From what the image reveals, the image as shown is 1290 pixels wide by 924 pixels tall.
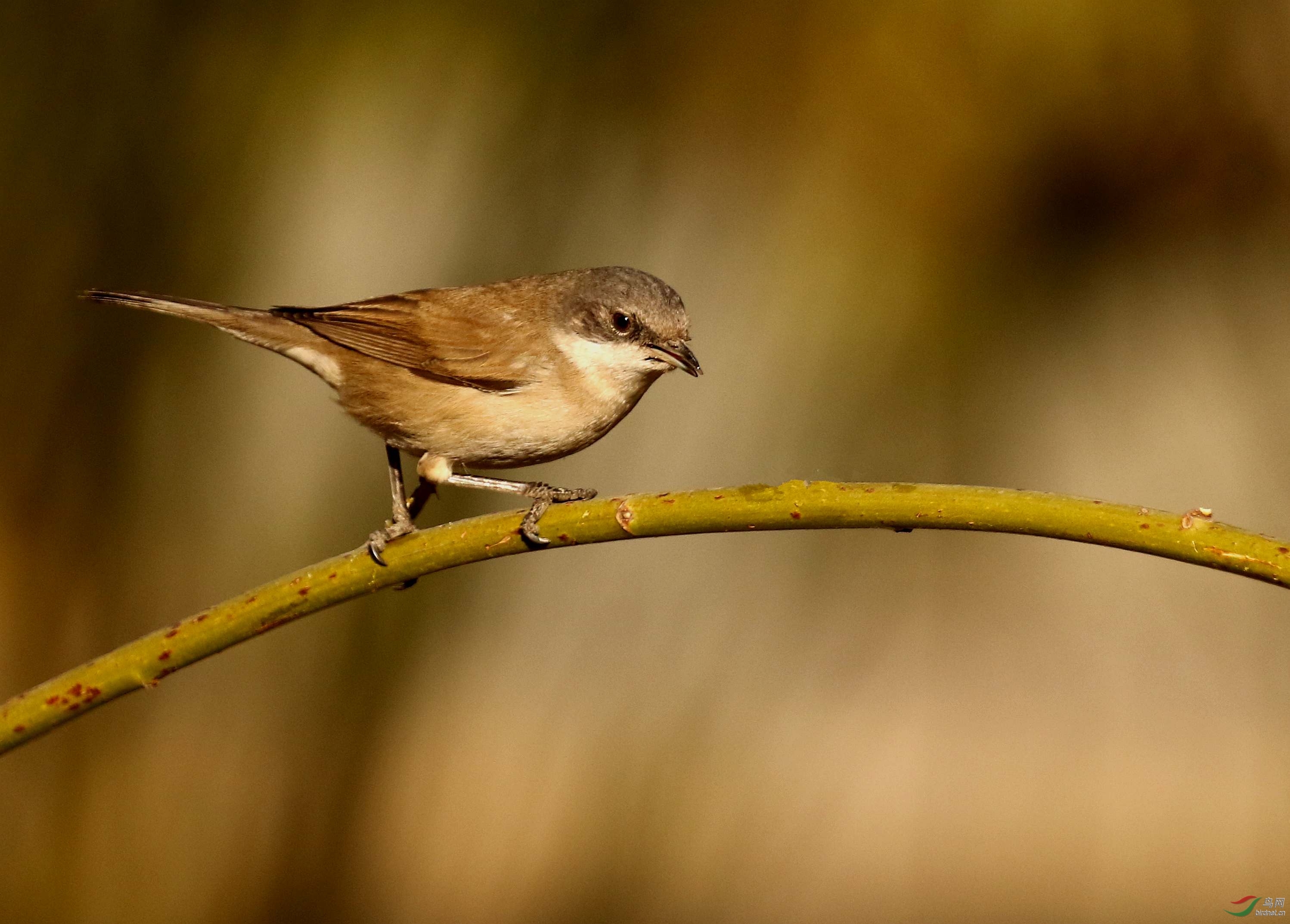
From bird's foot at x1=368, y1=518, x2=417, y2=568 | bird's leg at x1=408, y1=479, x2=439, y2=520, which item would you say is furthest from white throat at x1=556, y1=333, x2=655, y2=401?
bird's foot at x1=368, y1=518, x2=417, y2=568

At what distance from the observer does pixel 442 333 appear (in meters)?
3.42

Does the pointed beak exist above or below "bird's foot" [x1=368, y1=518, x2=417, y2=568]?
above

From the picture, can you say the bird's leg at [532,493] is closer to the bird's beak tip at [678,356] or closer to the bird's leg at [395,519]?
the bird's leg at [395,519]

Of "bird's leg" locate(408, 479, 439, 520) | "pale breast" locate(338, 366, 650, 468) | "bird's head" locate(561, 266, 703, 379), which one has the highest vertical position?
"bird's head" locate(561, 266, 703, 379)

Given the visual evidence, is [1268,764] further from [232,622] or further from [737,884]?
[232,622]

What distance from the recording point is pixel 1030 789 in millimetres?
4391

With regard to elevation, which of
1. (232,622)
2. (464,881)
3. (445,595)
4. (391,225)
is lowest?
(464,881)

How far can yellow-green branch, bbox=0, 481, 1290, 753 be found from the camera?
1.66 metres

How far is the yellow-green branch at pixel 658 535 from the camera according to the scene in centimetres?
166

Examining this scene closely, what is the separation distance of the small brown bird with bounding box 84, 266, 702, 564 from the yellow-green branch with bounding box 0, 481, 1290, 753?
0.69m

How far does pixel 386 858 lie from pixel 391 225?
2.60m

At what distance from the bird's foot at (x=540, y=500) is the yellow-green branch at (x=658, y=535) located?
0.02m

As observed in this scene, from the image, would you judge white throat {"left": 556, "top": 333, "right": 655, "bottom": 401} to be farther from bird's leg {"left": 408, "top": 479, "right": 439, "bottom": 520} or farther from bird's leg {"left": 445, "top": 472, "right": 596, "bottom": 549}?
bird's leg {"left": 408, "top": 479, "right": 439, "bottom": 520}

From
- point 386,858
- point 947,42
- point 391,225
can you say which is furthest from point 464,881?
point 947,42
